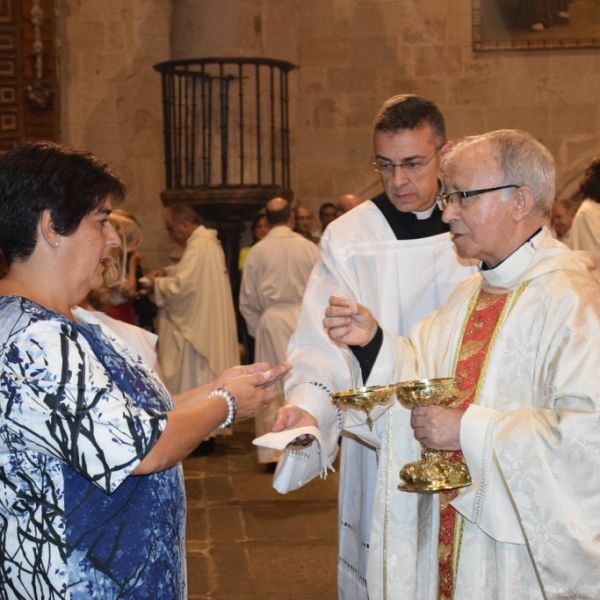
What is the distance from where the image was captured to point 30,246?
2.27 m

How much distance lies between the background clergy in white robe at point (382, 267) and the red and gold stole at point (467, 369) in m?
0.53

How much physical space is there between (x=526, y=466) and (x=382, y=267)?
122 centimetres

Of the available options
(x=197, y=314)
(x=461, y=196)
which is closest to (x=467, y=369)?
(x=461, y=196)

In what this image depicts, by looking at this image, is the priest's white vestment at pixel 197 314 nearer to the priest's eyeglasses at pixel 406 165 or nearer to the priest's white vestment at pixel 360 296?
the priest's white vestment at pixel 360 296

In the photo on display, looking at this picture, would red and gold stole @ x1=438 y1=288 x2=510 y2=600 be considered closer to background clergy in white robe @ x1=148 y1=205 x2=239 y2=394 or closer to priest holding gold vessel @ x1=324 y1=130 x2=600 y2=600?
priest holding gold vessel @ x1=324 y1=130 x2=600 y2=600

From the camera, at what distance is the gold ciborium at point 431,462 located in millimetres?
2543

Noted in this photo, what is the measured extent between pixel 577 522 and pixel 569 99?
8814mm

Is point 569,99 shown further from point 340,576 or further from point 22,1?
point 340,576

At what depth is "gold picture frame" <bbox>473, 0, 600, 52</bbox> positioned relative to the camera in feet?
34.8

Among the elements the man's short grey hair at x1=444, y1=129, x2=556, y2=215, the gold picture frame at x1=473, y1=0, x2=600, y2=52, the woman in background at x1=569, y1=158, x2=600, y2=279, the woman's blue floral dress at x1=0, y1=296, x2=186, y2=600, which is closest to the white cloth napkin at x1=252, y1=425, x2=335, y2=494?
the woman's blue floral dress at x1=0, y1=296, x2=186, y2=600

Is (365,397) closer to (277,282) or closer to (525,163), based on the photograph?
(525,163)

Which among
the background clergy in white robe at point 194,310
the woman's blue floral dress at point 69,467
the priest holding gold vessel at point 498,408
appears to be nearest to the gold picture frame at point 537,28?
the background clergy in white robe at point 194,310

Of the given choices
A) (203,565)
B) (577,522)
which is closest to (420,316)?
(577,522)

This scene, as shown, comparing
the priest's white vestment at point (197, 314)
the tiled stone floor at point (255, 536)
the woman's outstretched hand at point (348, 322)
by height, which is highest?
the woman's outstretched hand at point (348, 322)
